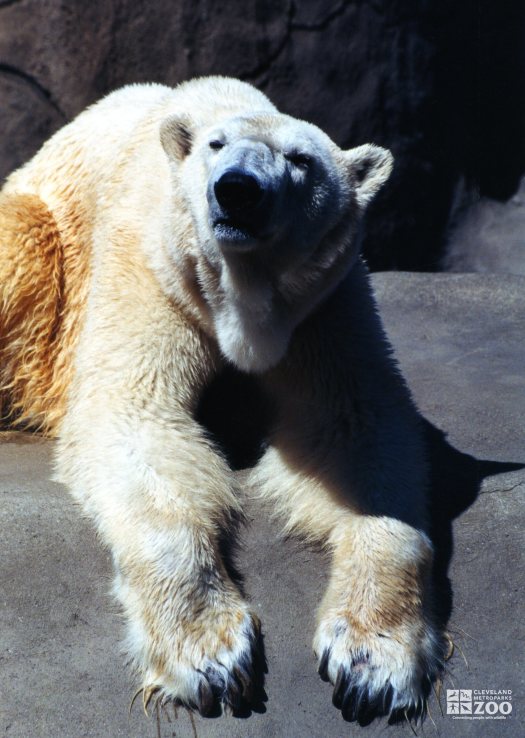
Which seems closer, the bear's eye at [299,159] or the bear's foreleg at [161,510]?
the bear's foreleg at [161,510]

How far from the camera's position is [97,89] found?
487cm

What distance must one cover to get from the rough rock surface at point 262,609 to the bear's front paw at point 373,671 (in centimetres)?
4

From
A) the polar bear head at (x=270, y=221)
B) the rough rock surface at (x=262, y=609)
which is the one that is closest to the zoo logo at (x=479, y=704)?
the rough rock surface at (x=262, y=609)

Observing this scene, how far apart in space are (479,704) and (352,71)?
142 inches

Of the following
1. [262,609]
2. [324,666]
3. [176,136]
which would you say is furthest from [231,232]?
[324,666]

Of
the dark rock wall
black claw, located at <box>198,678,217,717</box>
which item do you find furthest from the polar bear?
the dark rock wall

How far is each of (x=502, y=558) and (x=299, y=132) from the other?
1320 millimetres

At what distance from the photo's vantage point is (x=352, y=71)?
5141 millimetres

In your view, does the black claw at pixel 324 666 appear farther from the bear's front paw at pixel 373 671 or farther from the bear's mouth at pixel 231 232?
the bear's mouth at pixel 231 232

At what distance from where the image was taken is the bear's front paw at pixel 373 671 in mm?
2334

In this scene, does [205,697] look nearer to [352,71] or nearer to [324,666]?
[324,666]

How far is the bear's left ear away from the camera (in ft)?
9.71

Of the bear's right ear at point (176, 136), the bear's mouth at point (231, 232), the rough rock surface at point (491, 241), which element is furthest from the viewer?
the rough rock surface at point (491, 241)

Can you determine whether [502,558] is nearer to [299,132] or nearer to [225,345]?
[225,345]
